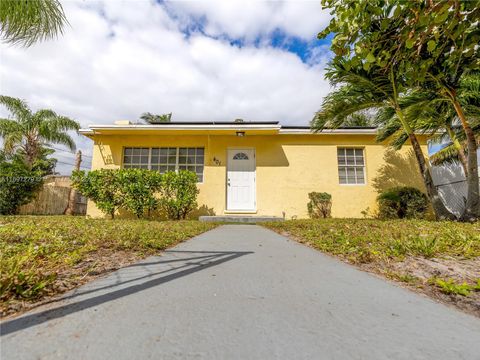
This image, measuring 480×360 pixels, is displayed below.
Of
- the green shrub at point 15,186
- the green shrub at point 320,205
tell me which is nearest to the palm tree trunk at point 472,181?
the green shrub at point 320,205

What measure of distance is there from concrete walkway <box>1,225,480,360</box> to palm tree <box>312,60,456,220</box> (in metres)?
5.28

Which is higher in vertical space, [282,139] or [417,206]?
[282,139]

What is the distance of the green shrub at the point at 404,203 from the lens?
24.2 feet

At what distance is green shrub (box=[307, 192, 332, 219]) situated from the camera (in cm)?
838

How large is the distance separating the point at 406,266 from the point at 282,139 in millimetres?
7315

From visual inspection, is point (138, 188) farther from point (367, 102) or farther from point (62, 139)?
point (62, 139)

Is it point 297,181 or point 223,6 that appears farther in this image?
point 297,181

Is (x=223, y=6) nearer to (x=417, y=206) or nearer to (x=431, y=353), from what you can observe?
(x=431, y=353)

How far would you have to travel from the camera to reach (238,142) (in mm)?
9203

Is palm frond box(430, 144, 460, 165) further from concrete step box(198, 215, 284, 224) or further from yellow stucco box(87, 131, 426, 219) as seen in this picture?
concrete step box(198, 215, 284, 224)

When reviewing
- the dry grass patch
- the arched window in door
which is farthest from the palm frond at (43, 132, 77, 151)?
the dry grass patch

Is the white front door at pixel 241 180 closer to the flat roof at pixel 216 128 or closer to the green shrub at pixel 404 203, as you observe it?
the flat roof at pixel 216 128

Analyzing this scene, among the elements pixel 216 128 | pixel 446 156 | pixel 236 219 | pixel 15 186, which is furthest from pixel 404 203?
pixel 15 186

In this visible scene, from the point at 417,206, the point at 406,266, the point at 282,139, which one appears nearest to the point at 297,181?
the point at 282,139
